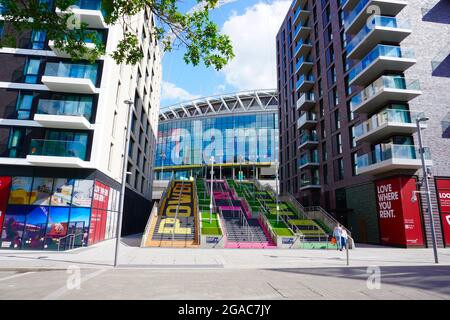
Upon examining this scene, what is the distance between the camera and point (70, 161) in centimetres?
1866

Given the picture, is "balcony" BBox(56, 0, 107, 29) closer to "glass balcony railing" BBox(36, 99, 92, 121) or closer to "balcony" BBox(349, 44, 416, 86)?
"glass balcony railing" BBox(36, 99, 92, 121)

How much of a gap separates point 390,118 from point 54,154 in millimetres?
24169

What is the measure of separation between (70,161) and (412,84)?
25825 mm

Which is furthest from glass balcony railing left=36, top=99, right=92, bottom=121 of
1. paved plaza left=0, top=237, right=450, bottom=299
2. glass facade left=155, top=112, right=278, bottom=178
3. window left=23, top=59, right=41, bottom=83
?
glass facade left=155, top=112, right=278, bottom=178

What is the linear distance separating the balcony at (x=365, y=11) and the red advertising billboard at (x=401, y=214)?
1461 centimetres

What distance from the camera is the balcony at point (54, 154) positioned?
18.5m

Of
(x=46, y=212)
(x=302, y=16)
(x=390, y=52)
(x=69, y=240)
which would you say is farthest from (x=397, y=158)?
(x=302, y=16)

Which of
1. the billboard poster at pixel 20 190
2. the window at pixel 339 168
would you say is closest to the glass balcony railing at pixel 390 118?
the window at pixel 339 168

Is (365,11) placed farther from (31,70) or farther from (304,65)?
(31,70)

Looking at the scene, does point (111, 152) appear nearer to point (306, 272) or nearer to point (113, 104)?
point (113, 104)

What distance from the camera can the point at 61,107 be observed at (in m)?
19.8

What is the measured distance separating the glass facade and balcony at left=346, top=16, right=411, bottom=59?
1770 inches

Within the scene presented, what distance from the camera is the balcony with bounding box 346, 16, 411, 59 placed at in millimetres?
23891

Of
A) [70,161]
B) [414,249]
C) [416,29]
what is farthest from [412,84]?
[70,161]
